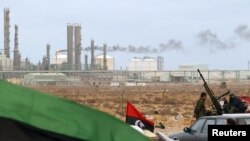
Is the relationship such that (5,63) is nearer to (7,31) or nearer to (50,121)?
(7,31)

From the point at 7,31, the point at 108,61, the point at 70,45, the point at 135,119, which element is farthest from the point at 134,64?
the point at 135,119

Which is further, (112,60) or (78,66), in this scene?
(112,60)

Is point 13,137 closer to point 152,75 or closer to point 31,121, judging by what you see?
point 31,121

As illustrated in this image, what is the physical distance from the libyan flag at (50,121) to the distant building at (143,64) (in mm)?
166043

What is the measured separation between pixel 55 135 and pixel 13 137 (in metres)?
0.19

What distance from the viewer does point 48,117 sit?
278 cm

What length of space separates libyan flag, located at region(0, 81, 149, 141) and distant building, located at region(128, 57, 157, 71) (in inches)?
6537

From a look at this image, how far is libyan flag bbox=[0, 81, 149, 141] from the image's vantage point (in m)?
2.76

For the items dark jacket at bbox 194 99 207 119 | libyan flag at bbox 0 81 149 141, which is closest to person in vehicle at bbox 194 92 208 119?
dark jacket at bbox 194 99 207 119

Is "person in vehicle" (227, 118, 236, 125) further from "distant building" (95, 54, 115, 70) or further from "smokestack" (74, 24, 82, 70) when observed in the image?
"distant building" (95, 54, 115, 70)

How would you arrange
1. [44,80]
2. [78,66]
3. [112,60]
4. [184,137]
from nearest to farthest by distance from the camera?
1. [184,137]
2. [44,80]
3. [78,66]
4. [112,60]

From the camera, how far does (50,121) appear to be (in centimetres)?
278

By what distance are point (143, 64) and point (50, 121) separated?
17206cm

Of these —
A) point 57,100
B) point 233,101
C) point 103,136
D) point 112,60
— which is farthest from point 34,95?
point 112,60
